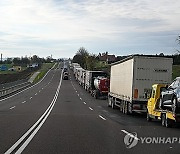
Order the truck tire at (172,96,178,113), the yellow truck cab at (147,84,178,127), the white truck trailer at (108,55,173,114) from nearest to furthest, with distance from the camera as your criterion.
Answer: the truck tire at (172,96,178,113) < the yellow truck cab at (147,84,178,127) < the white truck trailer at (108,55,173,114)

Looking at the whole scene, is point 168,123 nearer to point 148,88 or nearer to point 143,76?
point 148,88

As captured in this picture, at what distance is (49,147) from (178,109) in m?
7.07

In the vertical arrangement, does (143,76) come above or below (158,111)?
above

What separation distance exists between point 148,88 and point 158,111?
509cm

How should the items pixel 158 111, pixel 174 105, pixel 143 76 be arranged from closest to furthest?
1. pixel 174 105
2. pixel 158 111
3. pixel 143 76

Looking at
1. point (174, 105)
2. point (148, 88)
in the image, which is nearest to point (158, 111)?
point (174, 105)

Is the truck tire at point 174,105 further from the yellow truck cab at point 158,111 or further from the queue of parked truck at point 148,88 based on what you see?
the yellow truck cab at point 158,111

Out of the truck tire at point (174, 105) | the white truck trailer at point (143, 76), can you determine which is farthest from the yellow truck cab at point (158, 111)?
the white truck trailer at point (143, 76)

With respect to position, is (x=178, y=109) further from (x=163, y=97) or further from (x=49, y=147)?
(x=49, y=147)

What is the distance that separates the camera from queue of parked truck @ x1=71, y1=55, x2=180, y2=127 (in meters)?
16.9

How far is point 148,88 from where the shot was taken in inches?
919

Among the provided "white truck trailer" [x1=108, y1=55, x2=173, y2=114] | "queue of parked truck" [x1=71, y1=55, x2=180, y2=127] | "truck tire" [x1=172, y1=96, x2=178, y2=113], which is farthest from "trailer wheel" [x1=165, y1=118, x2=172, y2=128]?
"white truck trailer" [x1=108, y1=55, x2=173, y2=114]

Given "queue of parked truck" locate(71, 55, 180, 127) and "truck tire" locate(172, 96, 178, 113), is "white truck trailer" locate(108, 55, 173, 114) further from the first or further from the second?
"truck tire" locate(172, 96, 178, 113)

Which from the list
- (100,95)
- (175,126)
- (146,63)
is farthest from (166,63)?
(100,95)
